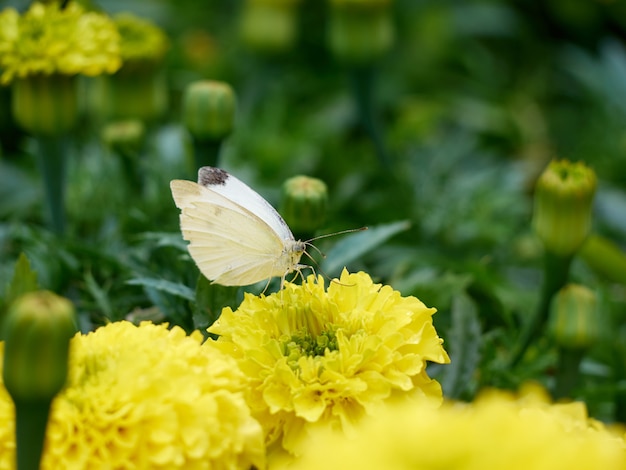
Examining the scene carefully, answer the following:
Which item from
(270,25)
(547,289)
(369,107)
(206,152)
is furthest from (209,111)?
(270,25)

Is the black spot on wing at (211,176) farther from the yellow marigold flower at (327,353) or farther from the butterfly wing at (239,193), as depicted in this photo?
the yellow marigold flower at (327,353)

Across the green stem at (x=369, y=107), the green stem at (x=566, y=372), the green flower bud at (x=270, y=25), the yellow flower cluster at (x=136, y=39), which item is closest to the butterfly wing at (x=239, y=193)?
the green stem at (x=566, y=372)

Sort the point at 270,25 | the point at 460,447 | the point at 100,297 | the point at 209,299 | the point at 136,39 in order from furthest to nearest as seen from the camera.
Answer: the point at 270,25
the point at 136,39
the point at 100,297
the point at 209,299
the point at 460,447

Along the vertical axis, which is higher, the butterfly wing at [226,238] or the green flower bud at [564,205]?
the butterfly wing at [226,238]

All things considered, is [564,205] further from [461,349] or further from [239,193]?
[239,193]

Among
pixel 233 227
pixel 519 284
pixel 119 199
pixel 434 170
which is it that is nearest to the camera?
pixel 233 227

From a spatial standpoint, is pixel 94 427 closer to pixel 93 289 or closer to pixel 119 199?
pixel 93 289

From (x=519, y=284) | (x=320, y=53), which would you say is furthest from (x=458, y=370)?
(x=320, y=53)
